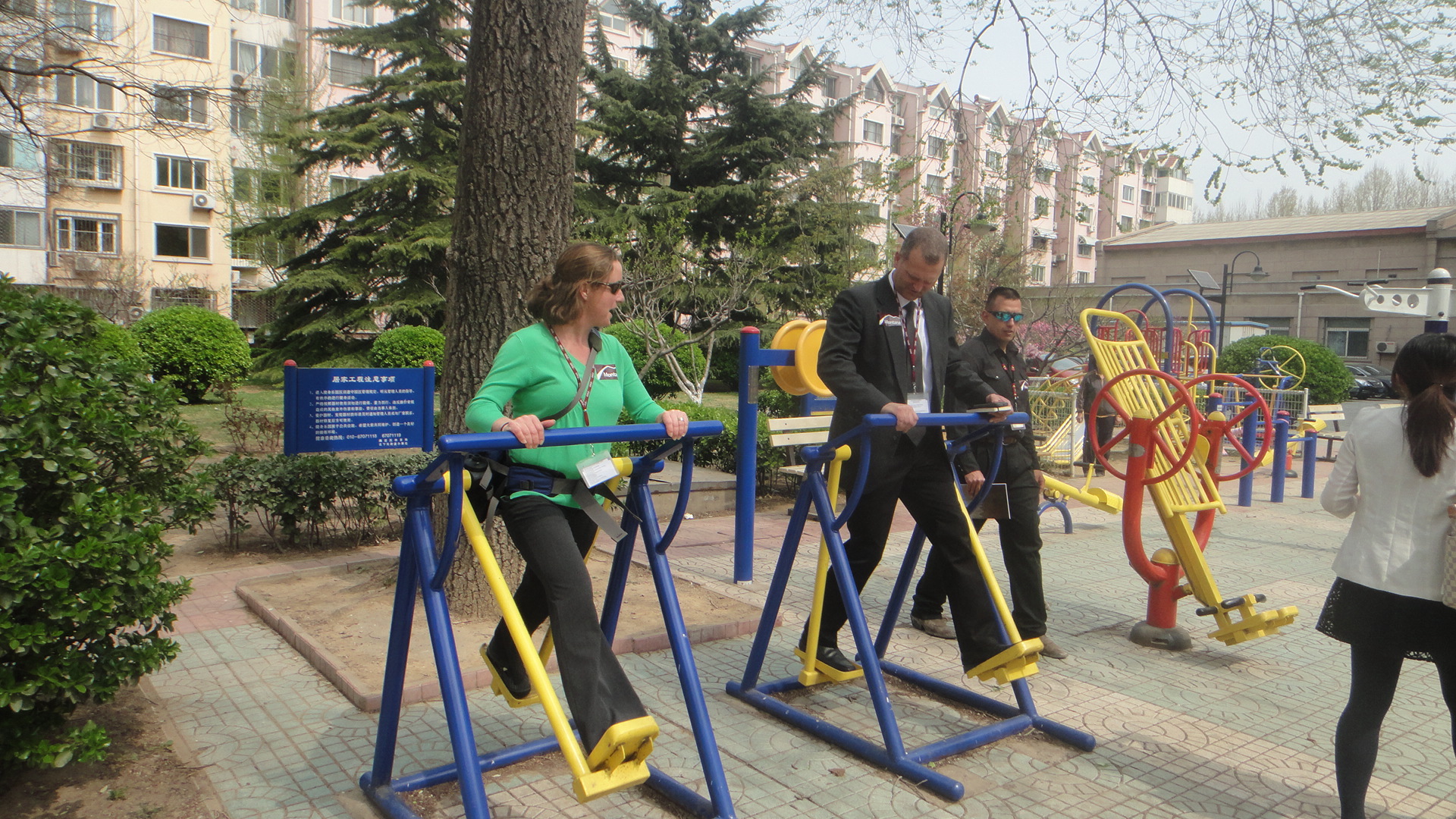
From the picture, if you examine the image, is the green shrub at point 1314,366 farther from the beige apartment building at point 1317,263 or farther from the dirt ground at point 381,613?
the dirt ground at point 381,613

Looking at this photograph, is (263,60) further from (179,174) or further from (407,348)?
(407,348)

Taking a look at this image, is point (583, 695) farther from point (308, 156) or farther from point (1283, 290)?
point (1283, 290)

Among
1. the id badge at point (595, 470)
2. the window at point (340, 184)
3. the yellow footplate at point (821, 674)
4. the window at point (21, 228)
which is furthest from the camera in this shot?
the window at point (21, 228)

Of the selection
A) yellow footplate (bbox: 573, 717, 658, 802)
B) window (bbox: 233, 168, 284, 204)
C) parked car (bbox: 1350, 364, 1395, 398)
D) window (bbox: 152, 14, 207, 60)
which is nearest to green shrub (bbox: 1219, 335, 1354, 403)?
parked car (bbox: 1350, 364, 1395, 398)

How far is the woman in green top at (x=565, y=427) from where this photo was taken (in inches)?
109

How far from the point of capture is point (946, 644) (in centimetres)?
511

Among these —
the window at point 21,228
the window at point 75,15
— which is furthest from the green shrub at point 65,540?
the window at point 21,228

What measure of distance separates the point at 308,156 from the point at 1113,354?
801 inches

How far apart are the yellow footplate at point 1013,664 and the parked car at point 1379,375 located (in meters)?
35.4

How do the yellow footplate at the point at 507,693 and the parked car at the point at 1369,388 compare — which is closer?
the yellow footplate at the point at 507,693

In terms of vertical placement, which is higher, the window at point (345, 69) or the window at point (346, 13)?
the window at point (346, 13)

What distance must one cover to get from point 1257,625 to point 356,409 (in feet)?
18.5

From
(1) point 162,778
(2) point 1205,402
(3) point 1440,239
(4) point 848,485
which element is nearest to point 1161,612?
(4) point 848,485

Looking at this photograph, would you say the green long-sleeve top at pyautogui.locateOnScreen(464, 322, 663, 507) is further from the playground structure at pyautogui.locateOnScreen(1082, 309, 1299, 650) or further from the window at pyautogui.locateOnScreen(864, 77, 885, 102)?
the window at pyautogui.locateOnScreen(864, 77, 885, 102)
